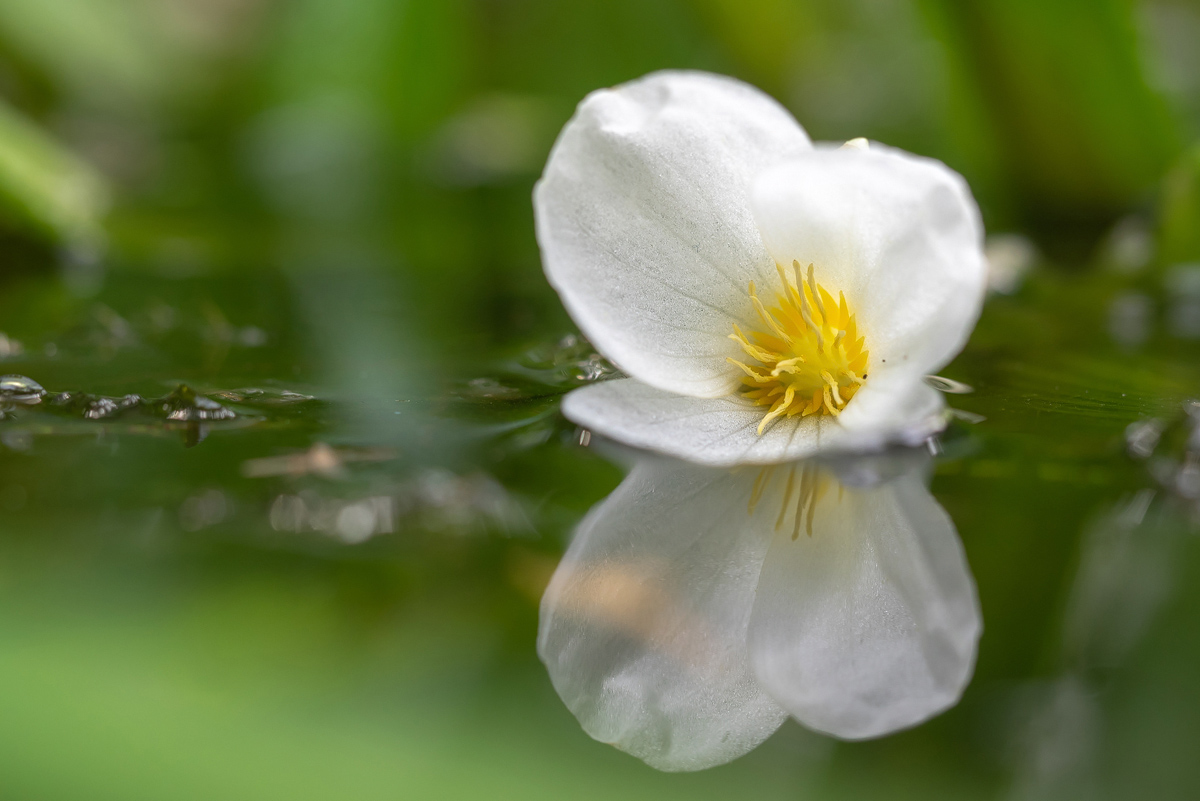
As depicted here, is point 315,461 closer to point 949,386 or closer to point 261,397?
point 261,397

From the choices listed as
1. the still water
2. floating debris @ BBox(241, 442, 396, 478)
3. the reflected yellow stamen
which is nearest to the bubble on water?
the still water

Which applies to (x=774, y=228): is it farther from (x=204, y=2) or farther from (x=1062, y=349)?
(x=204, y=2)

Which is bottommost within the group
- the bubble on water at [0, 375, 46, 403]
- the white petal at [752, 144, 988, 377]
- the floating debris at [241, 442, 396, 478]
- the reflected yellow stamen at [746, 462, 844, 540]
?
the reflected yellow stamen at [746, 462, 844, 540]

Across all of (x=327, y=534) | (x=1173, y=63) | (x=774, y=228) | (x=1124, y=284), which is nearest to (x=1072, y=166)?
(x=1124, y=284)

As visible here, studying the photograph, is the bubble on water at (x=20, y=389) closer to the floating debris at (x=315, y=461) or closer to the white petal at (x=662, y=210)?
the floating debris at (x=315, y=461)

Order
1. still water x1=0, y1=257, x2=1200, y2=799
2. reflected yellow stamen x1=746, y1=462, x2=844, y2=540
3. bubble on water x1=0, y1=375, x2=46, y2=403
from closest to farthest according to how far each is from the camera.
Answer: still water x1=0, y1=257, x2=1200, y2=799 < reflected yellow stamen x1=746, y1=462, x2=844, y2=540 < bubble on water x1=0, y1=375, x2=46, y2=403

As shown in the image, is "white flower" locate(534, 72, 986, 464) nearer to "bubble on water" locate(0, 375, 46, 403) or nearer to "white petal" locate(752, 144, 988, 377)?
"white petal" locate(752, 144, 988, 377)

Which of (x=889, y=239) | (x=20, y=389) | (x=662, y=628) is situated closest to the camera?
(x=662, y=628)

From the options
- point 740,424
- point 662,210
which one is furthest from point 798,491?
point 662,210
